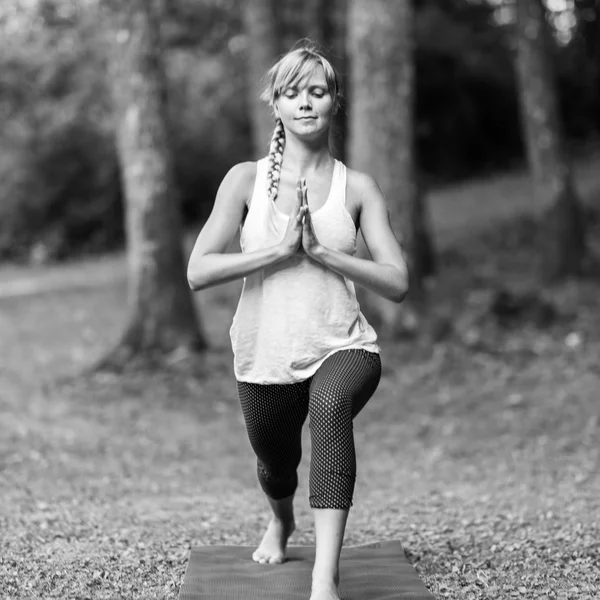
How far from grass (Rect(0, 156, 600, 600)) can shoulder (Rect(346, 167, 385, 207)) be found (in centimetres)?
178

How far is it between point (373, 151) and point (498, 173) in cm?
1959

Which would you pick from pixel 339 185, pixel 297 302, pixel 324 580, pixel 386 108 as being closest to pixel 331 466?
pixel 324 580

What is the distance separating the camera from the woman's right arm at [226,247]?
4.41m

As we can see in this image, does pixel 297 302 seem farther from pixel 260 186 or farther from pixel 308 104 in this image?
pixel 308 104

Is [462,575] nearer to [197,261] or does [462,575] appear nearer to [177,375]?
[197,261]

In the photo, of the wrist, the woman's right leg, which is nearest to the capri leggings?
the woman's right leg

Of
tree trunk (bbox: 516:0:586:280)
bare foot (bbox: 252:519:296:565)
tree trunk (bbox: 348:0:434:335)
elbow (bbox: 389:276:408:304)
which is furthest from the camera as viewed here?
tree trunk (bbox: 516:0:586:280)

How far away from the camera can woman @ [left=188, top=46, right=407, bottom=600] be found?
437 cm

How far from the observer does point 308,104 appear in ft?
14.9

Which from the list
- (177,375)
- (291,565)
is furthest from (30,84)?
(291,565)

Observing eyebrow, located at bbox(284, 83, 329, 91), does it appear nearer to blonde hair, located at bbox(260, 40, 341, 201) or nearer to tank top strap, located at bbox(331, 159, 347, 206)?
blonde hair, located at bbox(260, 40, 341, 201)

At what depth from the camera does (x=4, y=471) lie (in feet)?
28.6

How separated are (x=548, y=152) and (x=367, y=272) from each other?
11924mm

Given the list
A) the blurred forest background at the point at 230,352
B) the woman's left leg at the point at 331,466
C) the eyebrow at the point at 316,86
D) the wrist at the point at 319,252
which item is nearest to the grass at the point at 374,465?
the blurred forest background at the point at 230,352
